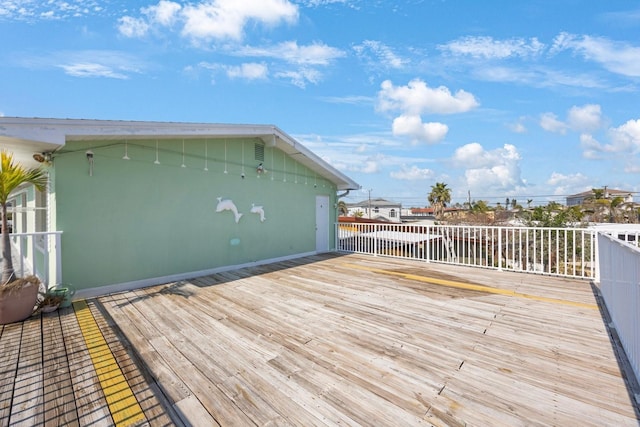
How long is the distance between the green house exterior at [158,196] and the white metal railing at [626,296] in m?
6.11

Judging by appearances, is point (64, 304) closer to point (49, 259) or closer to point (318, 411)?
point (49, 259)

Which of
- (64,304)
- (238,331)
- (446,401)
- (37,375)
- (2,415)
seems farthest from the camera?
(64,304)

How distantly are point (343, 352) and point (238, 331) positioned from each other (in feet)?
3.99

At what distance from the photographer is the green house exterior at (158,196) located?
397cm

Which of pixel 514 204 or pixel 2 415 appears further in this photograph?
pixel 514 204

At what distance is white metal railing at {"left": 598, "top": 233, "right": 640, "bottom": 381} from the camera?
6.77ft

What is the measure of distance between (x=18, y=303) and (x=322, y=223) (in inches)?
277

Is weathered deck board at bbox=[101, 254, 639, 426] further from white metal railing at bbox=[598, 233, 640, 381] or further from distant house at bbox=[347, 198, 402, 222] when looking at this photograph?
distant house at bbox=[347, 198, 402, 222]

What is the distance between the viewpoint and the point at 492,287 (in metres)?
4.65

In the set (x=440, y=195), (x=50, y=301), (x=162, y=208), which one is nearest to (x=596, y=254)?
(x=162, y=208)

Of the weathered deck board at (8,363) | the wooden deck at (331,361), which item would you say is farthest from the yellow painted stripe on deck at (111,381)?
the weathered deck board at (8,363)

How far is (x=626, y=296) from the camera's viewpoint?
8.01 ft

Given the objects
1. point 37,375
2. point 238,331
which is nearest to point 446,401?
point 238,331

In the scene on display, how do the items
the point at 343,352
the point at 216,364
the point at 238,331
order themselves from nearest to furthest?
the point at 216,364, the point at 343,352, the point at 238,331
